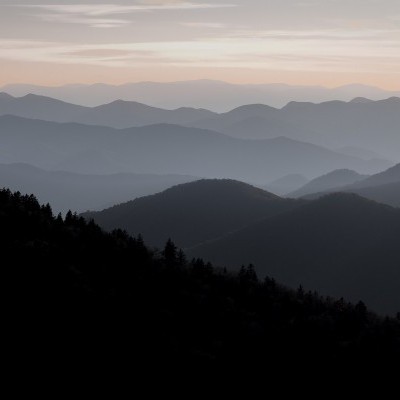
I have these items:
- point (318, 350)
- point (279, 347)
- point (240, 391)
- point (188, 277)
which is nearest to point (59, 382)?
point (240, 391)

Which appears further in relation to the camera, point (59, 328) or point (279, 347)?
point (279, 347)

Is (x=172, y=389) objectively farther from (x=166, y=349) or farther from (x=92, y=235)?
(x=92, y=235)

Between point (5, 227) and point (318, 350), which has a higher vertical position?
point (5, 227)

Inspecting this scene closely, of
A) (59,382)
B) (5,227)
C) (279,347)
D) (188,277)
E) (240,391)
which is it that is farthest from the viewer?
(188,277)

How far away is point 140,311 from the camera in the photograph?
3196 inches

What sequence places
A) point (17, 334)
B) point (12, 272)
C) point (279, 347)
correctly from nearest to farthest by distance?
1. point (17, 334)
2. point (12, 272)
3. point (279, 347)

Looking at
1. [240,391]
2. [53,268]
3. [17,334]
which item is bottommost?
[240,391]

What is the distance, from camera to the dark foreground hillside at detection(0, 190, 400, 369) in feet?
Result: 231

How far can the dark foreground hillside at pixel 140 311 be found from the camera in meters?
70.3

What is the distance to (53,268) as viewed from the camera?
264ft

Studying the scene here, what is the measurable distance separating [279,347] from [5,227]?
35078 millimetres

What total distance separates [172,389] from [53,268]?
847 inches

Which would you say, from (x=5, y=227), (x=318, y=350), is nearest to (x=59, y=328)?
(x=5, y=227)

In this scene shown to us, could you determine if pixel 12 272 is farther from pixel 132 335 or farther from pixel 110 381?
pixel 110 381
